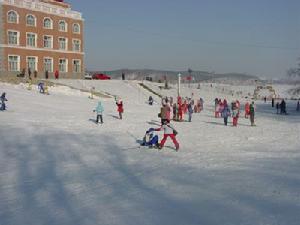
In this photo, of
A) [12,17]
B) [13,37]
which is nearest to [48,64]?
[13,37]

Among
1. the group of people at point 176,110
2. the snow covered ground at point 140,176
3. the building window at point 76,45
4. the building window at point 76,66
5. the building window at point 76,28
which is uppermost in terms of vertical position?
the building window at point 76,28

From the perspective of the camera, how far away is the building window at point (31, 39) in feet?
167

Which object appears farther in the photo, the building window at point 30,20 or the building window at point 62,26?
the building window at point 62,26

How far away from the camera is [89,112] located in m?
27.0

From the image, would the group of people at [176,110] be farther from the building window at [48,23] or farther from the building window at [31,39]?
the building window at [48,23]

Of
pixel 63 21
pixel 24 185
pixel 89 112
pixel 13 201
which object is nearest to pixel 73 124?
pixel 89 112

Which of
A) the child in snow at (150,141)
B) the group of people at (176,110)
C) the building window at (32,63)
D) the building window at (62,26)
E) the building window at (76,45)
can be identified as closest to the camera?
the child in snow at (150,141)

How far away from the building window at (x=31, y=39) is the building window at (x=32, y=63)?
1.65 metres

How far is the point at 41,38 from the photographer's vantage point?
171 ft

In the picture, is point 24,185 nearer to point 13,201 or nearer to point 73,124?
point 13,201

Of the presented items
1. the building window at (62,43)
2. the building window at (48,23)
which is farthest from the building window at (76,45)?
the building window at (48,23)

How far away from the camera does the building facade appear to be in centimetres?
4850

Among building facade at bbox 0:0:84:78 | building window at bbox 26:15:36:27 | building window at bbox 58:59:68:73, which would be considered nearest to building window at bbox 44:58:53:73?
building facade at bbox 0:0:84:78

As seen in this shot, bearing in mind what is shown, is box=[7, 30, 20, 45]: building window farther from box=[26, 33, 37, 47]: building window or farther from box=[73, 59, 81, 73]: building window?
box=[73, 59, 81, 73]: building window
